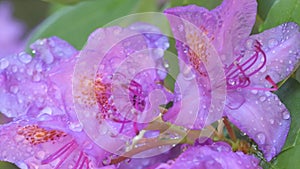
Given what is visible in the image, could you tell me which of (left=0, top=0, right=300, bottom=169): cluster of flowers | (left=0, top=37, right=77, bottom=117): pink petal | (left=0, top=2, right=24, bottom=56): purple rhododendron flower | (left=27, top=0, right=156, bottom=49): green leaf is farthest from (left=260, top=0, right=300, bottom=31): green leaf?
(left=0, top=2, right=24, bottom=56): purple rhododendron flower

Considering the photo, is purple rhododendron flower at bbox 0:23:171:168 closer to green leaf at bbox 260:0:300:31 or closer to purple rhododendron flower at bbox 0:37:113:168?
purple rhododendron flower at bbox 0:37:113:168

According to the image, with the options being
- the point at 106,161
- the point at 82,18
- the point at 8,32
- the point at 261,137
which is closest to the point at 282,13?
the point at 261,137

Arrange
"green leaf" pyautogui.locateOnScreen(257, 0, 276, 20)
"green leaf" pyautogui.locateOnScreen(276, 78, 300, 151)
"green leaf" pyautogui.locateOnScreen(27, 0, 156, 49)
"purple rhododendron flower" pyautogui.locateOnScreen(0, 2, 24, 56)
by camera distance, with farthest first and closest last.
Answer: "purple rhododendron flower" pyautogui.locateOnScreen(0, 2, 24, 56), "green leaf" pyautogui.locateOnScreen(27, 0, 156, 49), "green leaf" pyautogui.locateOnScreen(257, 0, 276, 20), "green leaf" pyautogui.locateOnScreen(276, 78, 300, 151)

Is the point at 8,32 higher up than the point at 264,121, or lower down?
higher up

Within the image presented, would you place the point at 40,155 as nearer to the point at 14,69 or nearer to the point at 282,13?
the point at 14,69

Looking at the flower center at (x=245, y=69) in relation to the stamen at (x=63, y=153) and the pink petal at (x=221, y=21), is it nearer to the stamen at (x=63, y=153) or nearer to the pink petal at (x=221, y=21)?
the pink petal at (x=221, y=21)

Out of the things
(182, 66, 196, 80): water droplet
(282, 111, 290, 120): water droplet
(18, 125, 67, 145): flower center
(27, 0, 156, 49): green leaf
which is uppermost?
(27, 0, 156, 49): green leaf

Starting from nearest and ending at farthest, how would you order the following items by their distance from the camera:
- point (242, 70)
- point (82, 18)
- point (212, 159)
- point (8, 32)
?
point (212, 159) → point (242, 70) → point (82, 18) → point (8, 32)
